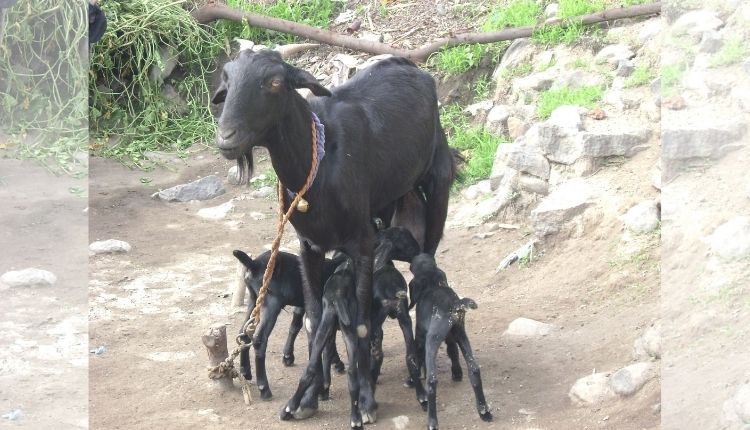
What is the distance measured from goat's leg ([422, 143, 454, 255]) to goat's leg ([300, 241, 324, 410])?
92cm

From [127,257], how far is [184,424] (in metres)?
2.99

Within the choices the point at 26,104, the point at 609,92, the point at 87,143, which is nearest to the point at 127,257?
the point at 87,143

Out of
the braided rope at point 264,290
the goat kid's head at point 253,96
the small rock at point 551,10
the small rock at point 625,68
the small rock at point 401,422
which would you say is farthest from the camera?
the small rock at point 551,10

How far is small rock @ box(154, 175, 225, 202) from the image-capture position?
9.40 meters

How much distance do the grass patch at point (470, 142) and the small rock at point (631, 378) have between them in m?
3.31

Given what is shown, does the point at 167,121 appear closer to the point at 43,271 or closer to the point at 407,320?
the point at 43,271

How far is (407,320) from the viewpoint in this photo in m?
5.66

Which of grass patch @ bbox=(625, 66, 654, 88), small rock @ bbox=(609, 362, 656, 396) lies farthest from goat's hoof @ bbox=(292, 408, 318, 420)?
grass patch @ bbox=(625, 66, 654, 88)

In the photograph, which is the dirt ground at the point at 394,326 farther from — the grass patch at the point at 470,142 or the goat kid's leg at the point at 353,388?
the grass patch at the point at 470,142

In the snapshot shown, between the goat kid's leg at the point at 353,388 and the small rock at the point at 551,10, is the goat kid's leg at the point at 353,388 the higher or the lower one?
the lower one

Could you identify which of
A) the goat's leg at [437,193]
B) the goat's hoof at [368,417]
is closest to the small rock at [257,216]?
the goat's leg at [437,193]

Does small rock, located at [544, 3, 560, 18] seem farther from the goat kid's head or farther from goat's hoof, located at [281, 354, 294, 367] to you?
the goat kid's head

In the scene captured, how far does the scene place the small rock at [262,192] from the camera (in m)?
9.33

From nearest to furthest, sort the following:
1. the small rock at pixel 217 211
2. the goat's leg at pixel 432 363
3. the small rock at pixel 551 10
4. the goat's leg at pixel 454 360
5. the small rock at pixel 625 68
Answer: the goat's leg at pixel 432 363 → the goat's leg at pixel 454 360 → the small rock at pixel 625 68 → the small rock at pixel 217 211 → the small rock at pixel 551 10
